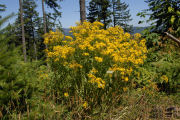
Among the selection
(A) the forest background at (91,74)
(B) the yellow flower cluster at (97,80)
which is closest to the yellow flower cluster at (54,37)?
(A) the forest background at (91,74)

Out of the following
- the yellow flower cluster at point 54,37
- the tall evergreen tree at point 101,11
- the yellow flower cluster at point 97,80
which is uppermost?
the tall evergreen tree at point 101,11

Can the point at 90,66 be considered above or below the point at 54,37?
below

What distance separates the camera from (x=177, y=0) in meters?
5.05

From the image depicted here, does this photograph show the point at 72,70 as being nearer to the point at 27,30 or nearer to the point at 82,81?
the point at 82,81

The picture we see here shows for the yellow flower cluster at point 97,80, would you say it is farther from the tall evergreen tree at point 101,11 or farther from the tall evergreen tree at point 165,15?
the tall evergreen tree at point 101,11

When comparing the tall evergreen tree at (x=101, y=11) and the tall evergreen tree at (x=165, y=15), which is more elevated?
the tall evergreen tree at (x=101, y=11)

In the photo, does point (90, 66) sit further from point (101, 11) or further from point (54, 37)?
point (101, 11)

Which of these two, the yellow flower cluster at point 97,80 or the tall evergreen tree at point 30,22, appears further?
the tall evergreen tree at point 30,22

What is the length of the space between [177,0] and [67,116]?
16.4 ft

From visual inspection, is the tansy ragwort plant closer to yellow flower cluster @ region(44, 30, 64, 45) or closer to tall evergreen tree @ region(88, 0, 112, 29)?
yellow flower cluster @ region(44, 30, 64, 45)

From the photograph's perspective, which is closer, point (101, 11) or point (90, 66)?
point (90, 66)

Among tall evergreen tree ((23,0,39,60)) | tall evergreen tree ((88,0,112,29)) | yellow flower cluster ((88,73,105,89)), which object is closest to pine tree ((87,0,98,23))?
tall evergreen tree ((88,0,112,29))

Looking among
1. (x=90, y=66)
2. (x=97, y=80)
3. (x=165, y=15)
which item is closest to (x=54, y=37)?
(x=90, y=66)

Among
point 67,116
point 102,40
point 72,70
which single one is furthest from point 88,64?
point 67,116
